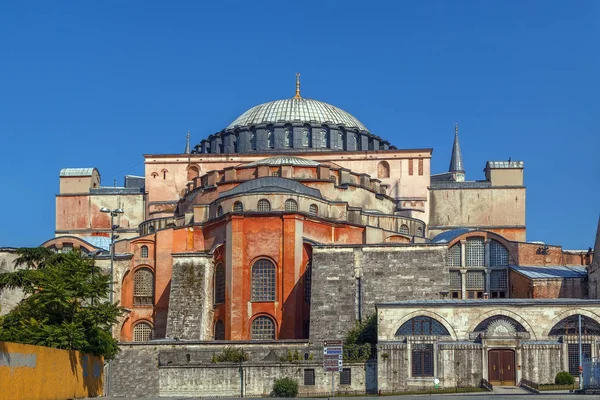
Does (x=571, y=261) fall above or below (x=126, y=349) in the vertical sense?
above

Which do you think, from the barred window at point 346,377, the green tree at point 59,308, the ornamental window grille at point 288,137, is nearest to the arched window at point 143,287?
the barred window at point 346,377

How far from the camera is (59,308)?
35.2 m

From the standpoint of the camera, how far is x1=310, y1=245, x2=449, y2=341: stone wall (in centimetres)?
4625

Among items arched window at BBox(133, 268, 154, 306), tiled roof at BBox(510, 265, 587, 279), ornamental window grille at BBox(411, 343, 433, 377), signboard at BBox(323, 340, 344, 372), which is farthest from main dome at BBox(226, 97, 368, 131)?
signboard at BBox(323, 340, 344, 372)

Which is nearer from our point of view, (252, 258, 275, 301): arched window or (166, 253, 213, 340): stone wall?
(166, 253, 213, 340): stone wall

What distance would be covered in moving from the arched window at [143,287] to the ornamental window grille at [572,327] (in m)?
20.6

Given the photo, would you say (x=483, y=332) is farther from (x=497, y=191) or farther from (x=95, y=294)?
(x=497, y=191)

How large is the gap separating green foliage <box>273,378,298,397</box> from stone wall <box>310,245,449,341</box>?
16.4ft

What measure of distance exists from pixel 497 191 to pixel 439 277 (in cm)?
1769

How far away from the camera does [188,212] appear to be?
56.7 meters

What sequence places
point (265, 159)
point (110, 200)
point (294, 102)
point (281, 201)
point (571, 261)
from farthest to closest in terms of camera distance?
point (294, 102)
point (110, 200)
point (265, 159)
point (571, 261)
point (281, 201)

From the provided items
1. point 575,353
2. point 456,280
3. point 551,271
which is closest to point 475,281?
point 456,280

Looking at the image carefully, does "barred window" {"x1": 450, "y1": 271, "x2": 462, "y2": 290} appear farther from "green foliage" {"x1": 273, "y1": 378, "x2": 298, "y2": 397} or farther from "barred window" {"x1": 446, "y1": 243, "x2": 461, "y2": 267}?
Result: "green foliage" {"x1": 273, "y1": 378, "x2": 298, "y2": 397}

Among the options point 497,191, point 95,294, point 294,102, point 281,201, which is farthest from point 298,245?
point 294,102
